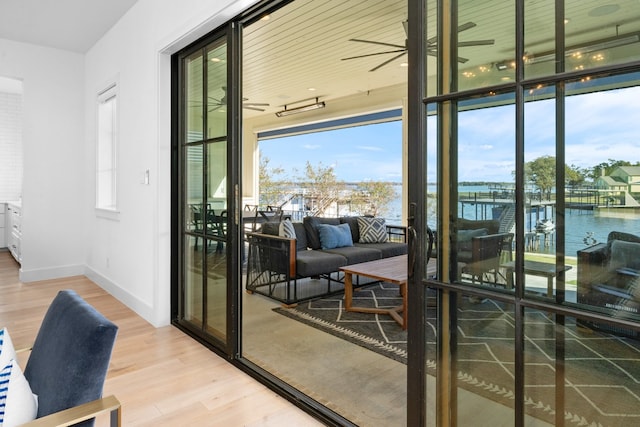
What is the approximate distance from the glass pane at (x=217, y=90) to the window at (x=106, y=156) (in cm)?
245

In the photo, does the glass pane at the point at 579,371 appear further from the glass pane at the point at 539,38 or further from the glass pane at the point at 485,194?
the glass pane at the point at 539,38

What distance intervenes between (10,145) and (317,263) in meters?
6.07

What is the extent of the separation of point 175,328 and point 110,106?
120 inches

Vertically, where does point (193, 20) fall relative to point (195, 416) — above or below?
above

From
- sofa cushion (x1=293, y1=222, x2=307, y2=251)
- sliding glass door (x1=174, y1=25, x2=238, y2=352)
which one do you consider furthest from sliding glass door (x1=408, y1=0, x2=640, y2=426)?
sofa cushion (x1=293, y1=222, x2=307, y2=251)

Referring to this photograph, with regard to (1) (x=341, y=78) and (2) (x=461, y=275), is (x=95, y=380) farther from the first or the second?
(1) (x=341, y=78)

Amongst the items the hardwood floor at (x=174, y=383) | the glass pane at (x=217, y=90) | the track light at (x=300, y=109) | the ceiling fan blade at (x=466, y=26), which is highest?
the track light at (x=300, y=109)

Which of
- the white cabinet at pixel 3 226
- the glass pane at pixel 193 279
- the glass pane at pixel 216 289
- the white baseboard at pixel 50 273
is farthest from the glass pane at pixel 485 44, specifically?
the white cabinet at pixel 3 226

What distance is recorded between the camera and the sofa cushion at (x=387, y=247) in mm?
5430

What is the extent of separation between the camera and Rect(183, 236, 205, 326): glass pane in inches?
130

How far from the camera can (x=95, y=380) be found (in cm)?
118

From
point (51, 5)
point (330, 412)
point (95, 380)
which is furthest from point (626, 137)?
point (51, 5)

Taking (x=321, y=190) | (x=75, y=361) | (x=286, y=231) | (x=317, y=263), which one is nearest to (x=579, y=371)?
(x=75, y=361)

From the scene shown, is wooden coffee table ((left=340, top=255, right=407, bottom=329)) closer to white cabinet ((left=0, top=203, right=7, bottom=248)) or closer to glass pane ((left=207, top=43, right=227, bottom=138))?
glass pane ((left=207, top=43, right=227, bottom=138))
